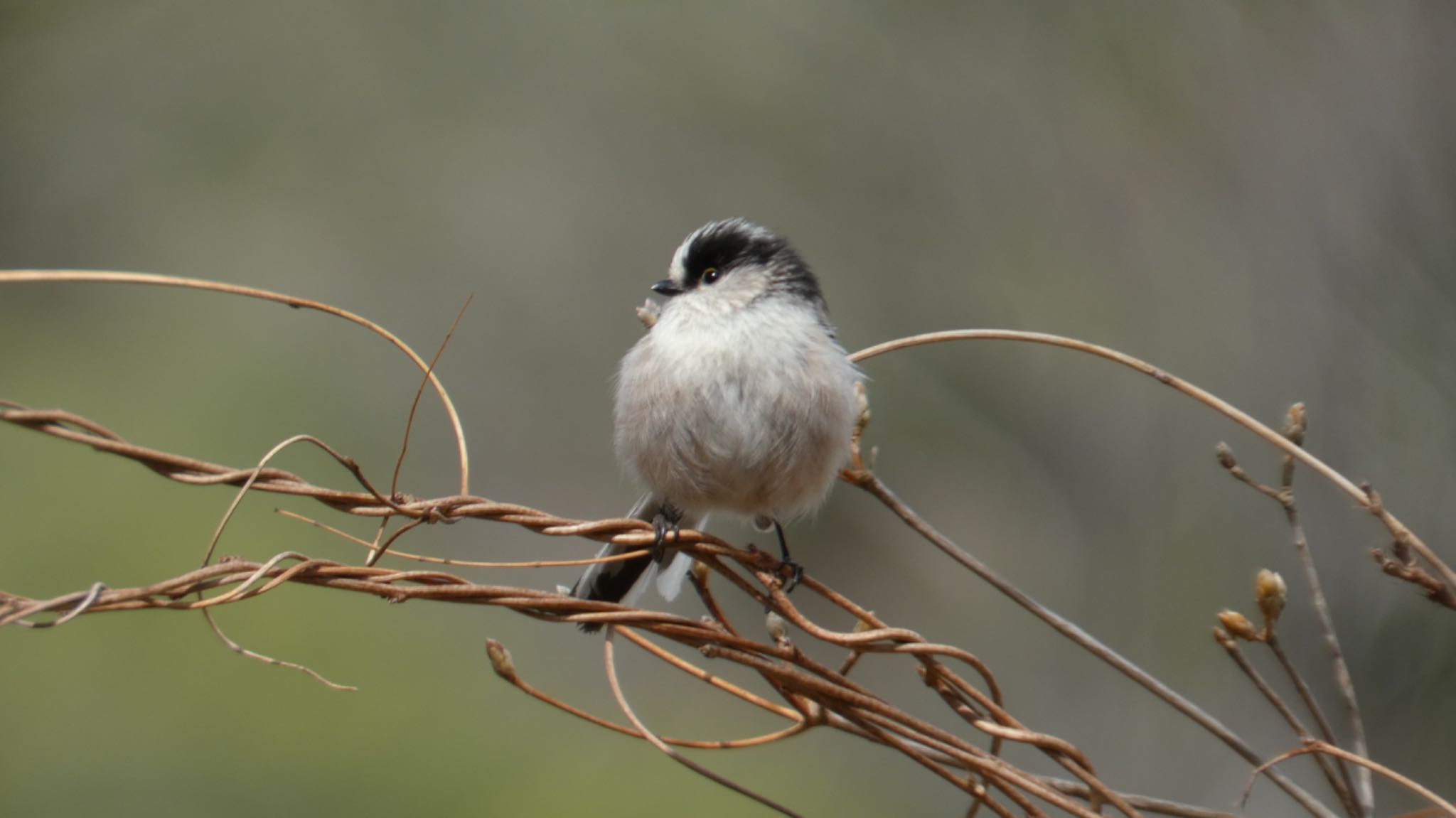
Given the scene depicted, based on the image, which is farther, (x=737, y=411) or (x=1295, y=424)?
(x=737, y=411)

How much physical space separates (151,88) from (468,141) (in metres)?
3.77

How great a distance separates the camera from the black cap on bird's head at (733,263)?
11.1 feet

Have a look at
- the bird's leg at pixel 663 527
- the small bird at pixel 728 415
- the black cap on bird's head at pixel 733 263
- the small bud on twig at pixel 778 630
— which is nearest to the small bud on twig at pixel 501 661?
the bird's leg at pixel 663 527

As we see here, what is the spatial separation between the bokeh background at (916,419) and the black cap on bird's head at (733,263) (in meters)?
1.95

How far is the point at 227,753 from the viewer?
21.6 feet

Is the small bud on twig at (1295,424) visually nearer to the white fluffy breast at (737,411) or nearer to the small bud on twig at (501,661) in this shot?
the white fluffy breast at (737,411)

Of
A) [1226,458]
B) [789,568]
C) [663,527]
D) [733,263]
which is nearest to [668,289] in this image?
[733,263]

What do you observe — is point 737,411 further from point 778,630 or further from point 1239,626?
point 1239,626

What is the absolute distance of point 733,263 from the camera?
3.41 metres

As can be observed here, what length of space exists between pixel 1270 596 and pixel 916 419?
239 inches

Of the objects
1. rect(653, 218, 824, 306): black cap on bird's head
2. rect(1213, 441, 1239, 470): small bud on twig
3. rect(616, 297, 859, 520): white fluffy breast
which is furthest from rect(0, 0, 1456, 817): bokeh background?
rect(1213, 441, 1239, 470): small bud on twig

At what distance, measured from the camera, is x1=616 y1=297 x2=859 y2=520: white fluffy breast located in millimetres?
2943

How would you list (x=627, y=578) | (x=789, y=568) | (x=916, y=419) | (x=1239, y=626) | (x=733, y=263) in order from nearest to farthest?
(x=1239, y=626) → (x=627, y=578) → (x=789, y=568) → (x=733, y=263) → (x=916, y=419)

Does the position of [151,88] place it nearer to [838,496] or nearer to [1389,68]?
[838,496]
